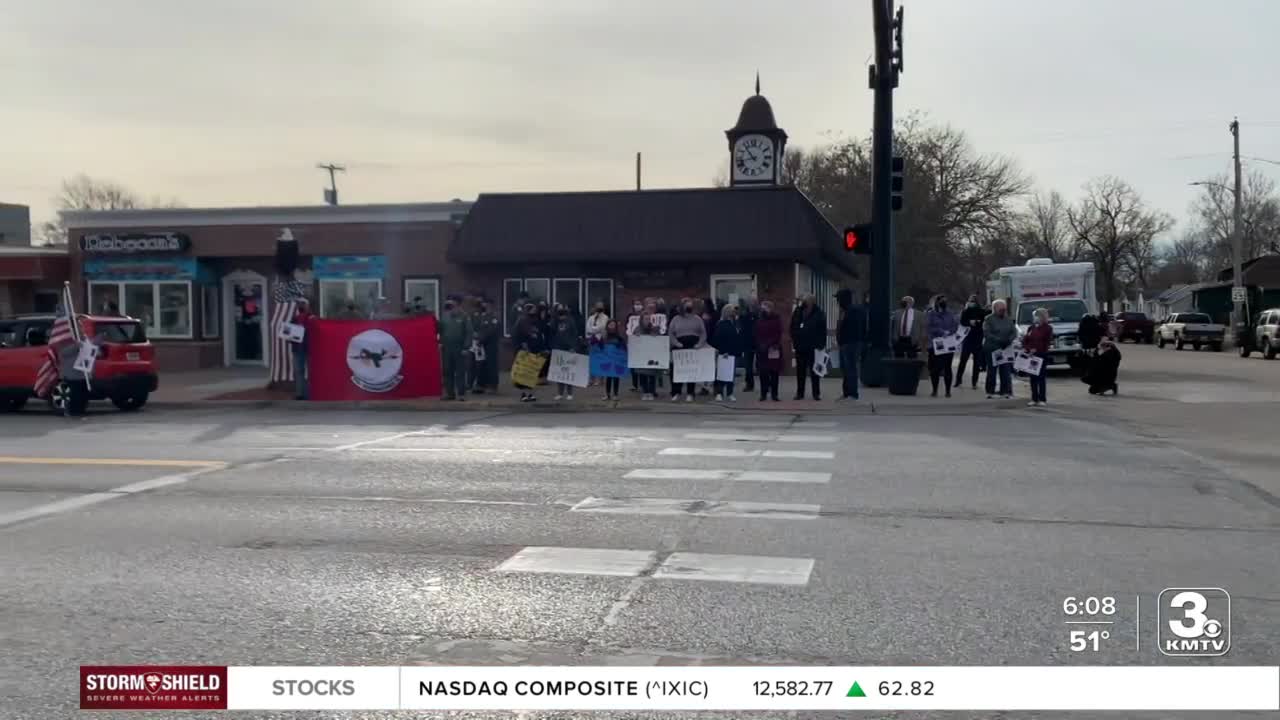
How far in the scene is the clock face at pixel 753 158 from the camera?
31.7 meters

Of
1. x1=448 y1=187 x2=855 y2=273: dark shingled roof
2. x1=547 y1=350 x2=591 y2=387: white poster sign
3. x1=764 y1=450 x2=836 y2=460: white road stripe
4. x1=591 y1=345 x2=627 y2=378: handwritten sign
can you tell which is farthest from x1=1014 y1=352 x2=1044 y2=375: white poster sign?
x1=547 y1=350 x2=591 y2=387: white poster sign

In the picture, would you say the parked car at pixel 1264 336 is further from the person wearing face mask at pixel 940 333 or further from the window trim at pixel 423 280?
the window trim at pixel 423 280

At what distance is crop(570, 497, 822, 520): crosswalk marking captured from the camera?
29.5ft

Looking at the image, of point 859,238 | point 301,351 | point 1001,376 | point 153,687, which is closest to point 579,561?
point 153,687

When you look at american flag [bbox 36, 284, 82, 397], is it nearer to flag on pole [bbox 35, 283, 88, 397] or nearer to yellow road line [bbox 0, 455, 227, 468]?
flag on pole [bbox 35, 283, 88, 397]

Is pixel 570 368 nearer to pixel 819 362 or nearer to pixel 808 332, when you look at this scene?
pixel 808 332

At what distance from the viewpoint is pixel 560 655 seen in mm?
5527

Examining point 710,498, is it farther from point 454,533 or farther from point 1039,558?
point 1039,558

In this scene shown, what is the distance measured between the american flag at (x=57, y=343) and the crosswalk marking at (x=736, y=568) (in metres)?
15.0

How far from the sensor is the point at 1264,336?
37375mm

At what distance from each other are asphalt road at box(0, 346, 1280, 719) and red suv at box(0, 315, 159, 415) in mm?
4974

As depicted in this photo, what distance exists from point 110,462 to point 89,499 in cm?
258

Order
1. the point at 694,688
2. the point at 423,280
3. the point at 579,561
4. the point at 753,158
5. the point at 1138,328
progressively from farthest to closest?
the point at 1138,328
the point at 753,158
the point at 423,280
the point at 579,561
the point at 694,688

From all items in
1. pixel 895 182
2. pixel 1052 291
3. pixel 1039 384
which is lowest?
pixel 1039 384
